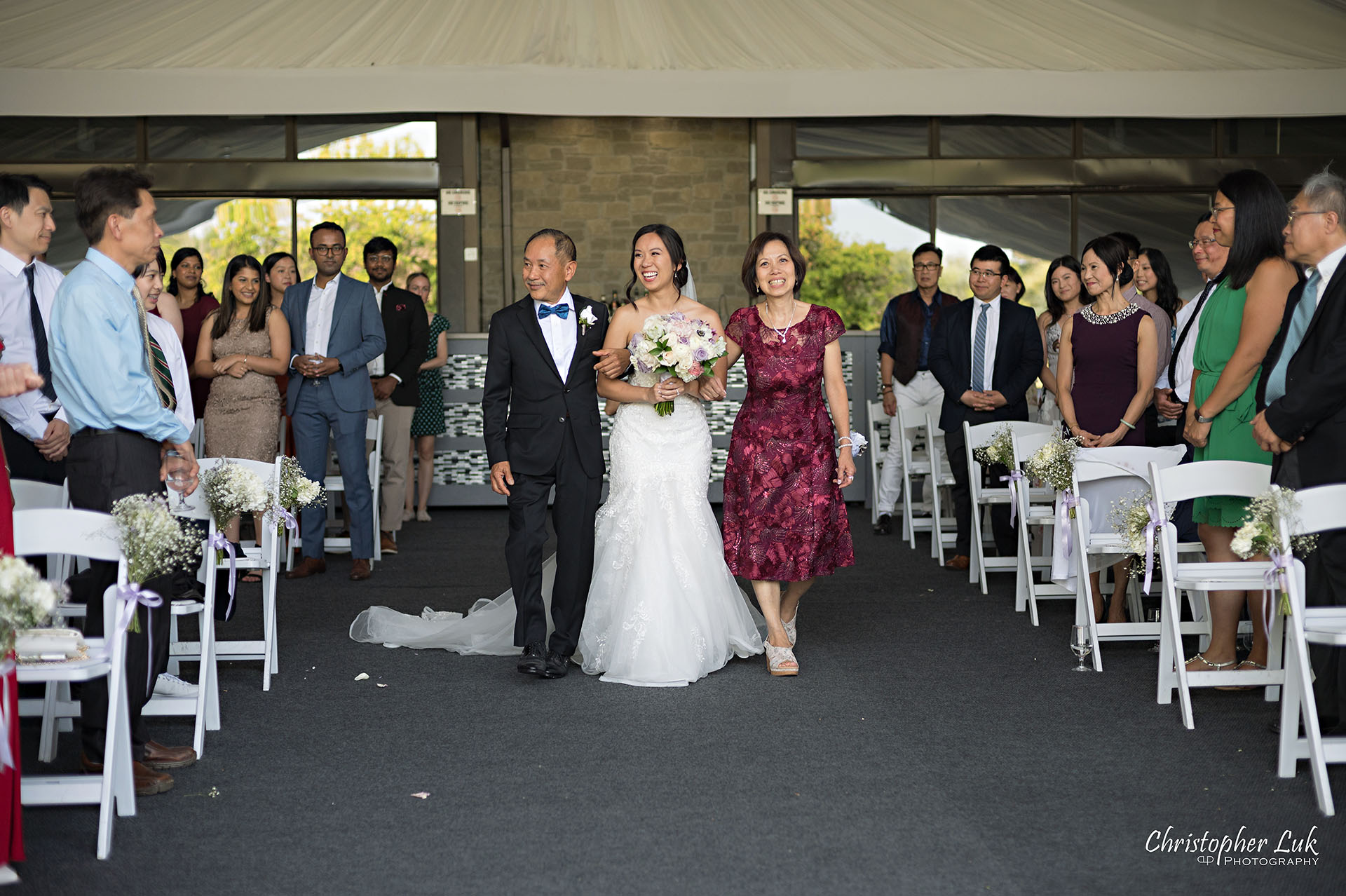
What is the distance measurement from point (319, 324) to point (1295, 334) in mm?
5140

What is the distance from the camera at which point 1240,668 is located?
4734mm

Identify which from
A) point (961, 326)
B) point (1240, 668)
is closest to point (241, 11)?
point (961, 326)

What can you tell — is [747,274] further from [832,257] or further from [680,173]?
[680,173]

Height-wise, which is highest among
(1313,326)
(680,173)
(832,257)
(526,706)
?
(680,173)

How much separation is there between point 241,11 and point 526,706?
28.6 ft

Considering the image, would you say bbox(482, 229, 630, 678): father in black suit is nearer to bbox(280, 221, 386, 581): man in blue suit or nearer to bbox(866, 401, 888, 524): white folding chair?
bbox(280, 221, 386, 581): man in blue suit

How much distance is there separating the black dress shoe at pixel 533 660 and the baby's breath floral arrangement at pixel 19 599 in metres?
2.35

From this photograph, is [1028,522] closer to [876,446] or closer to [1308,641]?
[1308,641]

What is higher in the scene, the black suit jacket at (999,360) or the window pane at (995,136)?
the window pane at (995,136)

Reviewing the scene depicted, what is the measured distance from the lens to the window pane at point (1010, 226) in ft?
43.5

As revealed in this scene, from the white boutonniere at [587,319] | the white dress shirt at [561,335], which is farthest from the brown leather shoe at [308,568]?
the white boutonniere at [587,319]

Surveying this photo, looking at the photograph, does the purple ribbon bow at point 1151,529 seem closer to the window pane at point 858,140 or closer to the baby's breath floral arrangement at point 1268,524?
the baby's breath floral arrangement at point 1268,524

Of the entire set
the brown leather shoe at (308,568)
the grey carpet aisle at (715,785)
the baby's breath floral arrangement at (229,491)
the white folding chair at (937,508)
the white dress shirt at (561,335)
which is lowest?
the grey carpet aisle at (715,785)

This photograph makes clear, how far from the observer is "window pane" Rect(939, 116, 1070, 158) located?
13.2 meters
